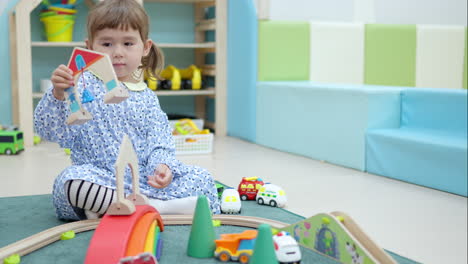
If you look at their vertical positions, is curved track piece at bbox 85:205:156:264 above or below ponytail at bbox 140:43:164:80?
below

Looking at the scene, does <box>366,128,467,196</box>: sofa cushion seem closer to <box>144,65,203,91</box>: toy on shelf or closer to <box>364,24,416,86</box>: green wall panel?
<box>364,24,416,86</box>: green wall panel

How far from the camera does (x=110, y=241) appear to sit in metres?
1.03

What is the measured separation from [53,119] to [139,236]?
416 millimetres

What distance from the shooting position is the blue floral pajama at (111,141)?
1336 millimetres

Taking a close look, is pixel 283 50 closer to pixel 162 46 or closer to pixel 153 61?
pixel 162 46

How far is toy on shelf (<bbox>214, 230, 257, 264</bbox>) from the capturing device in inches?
42.9

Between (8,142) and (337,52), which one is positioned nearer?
(8,142)

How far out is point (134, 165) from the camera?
3.93 feet

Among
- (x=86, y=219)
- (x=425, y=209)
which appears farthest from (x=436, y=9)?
(x=86, y=219)

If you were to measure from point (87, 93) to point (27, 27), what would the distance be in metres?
1.77

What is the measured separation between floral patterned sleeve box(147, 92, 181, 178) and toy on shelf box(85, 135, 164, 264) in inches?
8.5

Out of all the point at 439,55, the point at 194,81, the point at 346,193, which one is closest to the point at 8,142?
the point at 194,81

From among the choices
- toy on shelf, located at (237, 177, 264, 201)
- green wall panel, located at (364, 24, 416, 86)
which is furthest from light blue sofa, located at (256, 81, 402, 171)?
toy on shelf, located at (237, 177, 264, 201)

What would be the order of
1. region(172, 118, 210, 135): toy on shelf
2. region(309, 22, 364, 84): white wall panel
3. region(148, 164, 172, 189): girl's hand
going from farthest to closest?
region(309, 22, 364, 84): white wall panel → region(172, 118, 210, 135): toy on shelf → region(148, 164, 172, 189): girl's hand
